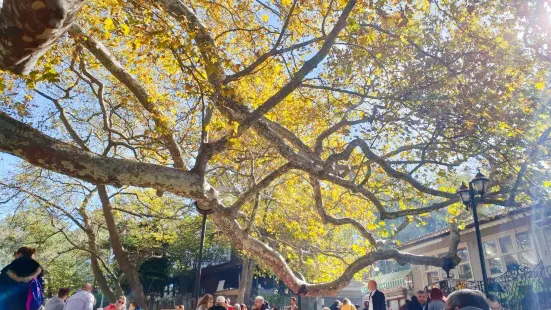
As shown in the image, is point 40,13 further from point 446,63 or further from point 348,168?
point 348,168

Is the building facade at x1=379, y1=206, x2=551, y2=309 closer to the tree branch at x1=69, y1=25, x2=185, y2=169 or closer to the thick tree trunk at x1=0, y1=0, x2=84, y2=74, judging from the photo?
the tree branch at x1=69, y1=25, x2=185, y2=169

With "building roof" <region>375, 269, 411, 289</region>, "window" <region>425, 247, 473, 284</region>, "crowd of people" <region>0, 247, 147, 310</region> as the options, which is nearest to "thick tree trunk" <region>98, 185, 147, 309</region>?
"crowd of people" <region>0, 247, 147, 310</region>

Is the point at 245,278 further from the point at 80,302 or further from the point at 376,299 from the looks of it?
the point at 376,299

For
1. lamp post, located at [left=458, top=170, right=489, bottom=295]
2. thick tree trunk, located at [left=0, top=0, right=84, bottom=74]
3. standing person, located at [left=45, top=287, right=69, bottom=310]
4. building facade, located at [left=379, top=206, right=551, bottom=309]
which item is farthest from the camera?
building facade, located at [left=379, top=206, right=551, bottom=309]

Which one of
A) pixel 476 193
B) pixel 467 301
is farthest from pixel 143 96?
pixel 476 193

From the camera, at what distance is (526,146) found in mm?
7625

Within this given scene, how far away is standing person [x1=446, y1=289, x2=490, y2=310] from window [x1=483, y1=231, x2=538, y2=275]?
11.7 meters

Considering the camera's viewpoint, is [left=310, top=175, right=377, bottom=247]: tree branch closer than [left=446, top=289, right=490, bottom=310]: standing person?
No

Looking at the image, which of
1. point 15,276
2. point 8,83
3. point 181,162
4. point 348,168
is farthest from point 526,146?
point 8,83

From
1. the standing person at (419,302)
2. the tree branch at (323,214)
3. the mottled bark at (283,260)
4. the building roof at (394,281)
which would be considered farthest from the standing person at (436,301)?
the building roof at (394,281)

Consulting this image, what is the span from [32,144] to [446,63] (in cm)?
680

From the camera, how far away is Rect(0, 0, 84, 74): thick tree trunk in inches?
115

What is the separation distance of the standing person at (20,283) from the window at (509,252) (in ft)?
41.7

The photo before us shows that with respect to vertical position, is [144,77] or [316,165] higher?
[144,77]
